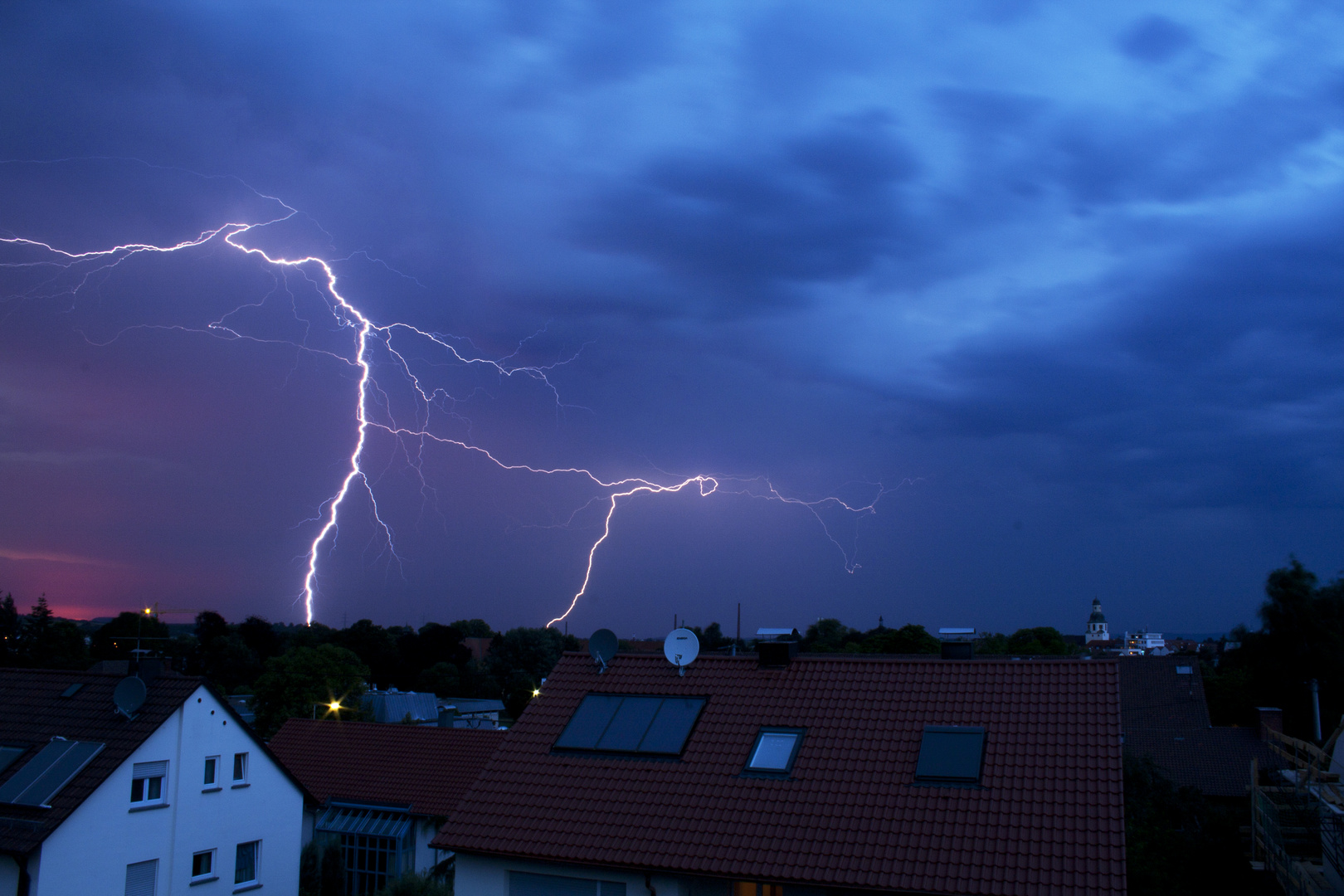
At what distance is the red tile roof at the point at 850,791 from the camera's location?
8.74m

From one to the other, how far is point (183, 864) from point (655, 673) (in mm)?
10267

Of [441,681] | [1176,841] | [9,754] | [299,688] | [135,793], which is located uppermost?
[9,754]

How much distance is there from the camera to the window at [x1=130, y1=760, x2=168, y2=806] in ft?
51.0

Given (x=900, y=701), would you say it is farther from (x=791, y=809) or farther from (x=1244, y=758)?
(x=1244, y=758)

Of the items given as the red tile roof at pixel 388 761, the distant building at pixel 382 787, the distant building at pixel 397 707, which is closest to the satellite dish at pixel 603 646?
the distant building at pixel 382 787

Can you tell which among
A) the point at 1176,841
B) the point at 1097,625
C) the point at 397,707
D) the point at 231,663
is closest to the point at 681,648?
the point at 1176,841

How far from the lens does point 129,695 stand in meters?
16.0

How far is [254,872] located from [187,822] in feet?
7.16

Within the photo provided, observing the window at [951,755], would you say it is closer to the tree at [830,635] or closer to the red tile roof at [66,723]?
the red tile roof at [66,723]

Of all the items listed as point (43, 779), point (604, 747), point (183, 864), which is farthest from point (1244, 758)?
point (43, 779)

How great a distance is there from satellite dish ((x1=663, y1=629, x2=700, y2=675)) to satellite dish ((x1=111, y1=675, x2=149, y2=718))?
1018 cm

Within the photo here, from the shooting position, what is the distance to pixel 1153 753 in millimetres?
32469

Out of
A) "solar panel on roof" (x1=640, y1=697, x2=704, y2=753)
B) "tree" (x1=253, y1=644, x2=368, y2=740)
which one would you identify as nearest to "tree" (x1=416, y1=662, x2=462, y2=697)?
"tree" (x1=253, y1=644, x2=368, y2=740)

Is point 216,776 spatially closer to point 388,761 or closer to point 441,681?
point 388,761
